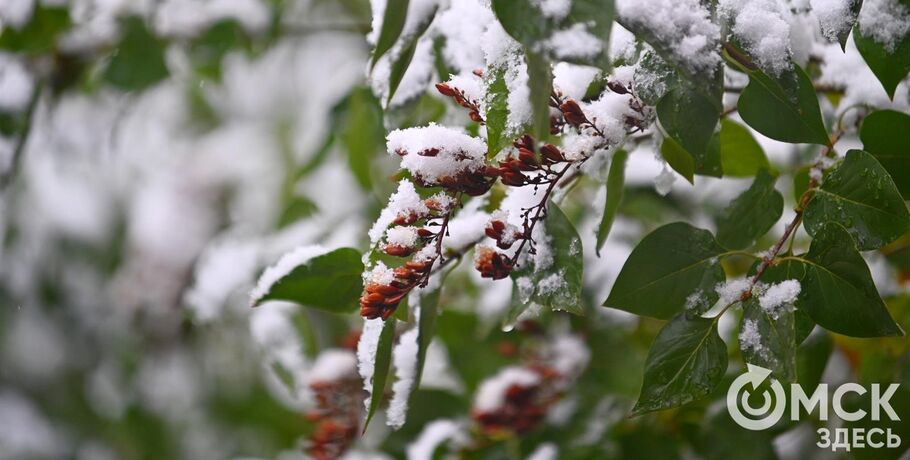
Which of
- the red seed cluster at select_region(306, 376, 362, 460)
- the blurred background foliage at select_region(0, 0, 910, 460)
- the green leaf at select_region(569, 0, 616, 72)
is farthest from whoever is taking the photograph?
the blurred background foliage at select_region(0, 0, 910, 460)

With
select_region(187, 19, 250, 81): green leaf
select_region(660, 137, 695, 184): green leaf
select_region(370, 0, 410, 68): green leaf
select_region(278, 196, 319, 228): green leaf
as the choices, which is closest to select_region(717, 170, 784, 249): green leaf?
select_region(660, 137, 695, 184): green leaf

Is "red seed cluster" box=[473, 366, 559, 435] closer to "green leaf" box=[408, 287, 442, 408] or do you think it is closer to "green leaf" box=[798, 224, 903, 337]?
"green leaf" box=[408, 287, 442, 408]

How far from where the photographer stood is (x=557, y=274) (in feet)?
1.81

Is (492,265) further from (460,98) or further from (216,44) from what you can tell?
(216,44)

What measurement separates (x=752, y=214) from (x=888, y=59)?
0.47 feet

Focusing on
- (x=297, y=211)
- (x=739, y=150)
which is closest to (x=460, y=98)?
(x=739, y=150)

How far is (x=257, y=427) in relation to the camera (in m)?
2.12

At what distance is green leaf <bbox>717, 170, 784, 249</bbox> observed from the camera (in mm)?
634

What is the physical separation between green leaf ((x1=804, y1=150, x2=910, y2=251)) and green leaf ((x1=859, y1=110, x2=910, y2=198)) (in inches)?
3.1

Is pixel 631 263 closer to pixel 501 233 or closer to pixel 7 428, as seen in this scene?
pixel 501 233

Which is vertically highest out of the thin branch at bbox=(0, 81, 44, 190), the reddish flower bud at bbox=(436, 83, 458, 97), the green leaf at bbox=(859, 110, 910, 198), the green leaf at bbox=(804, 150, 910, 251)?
the thin branch at bbox=(0, 81, 44, 190)

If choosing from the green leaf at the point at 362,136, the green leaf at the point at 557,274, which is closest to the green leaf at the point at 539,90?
the green leaf at the point at 557,274

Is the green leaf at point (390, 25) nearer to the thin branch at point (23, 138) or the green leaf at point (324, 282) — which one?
the green leaf at point (324, 282)

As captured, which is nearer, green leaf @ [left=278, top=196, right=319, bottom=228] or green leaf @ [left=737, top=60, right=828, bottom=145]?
green leaf @ [left=737, top=60, right=828, bottom=145]
